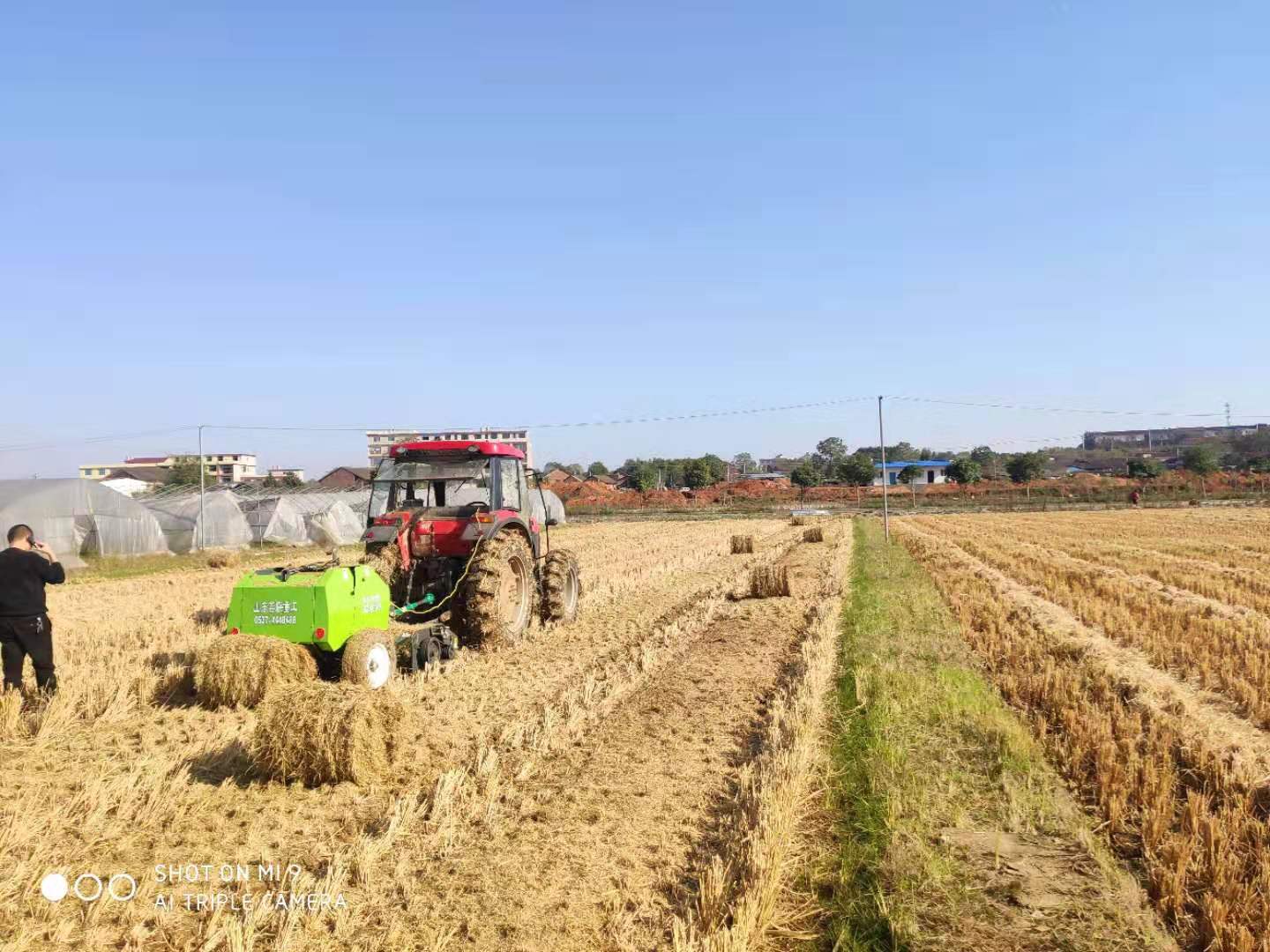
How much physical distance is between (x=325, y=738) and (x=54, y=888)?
177 cm

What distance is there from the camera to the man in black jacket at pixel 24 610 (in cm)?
792

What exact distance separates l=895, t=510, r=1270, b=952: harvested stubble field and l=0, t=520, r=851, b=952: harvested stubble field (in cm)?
206

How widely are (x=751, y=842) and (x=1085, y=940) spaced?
1.72 meters

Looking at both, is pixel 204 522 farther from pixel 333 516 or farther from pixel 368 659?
pixel 368 659

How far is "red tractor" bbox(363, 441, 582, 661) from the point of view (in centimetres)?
995

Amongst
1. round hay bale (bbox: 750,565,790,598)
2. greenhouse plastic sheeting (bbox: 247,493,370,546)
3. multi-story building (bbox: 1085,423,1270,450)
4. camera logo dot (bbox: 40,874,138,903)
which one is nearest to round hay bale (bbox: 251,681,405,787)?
camera logo dot (bbox: 40,874,138,903)

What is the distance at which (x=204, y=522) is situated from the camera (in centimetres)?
2889

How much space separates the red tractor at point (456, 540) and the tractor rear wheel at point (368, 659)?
0.96 metres

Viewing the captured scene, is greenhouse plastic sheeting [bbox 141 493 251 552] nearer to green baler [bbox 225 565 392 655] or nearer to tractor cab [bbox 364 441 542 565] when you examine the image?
tractor cab [bbox 364 441 542 565]

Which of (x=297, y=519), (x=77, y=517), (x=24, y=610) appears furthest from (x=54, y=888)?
(x=297, y=519)

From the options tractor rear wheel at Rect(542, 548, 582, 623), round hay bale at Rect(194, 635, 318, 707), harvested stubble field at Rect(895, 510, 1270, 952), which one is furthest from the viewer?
tractor rear wheel at Rect(542, 548, 582, 623)

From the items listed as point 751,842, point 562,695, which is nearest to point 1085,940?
point 751,842

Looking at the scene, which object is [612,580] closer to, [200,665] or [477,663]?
[477,663]

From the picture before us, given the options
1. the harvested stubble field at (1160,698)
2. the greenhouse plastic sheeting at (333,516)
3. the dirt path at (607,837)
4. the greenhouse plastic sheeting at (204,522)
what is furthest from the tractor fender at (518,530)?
the greenhouse plastic sheeting at (333,516)
